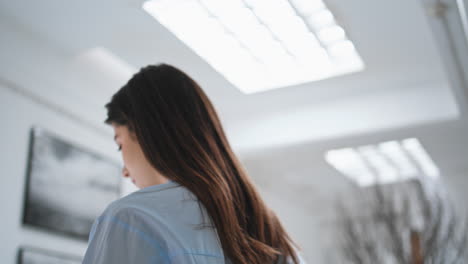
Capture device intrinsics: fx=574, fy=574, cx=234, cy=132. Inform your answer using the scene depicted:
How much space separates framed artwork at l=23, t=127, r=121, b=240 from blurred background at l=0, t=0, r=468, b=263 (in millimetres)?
28

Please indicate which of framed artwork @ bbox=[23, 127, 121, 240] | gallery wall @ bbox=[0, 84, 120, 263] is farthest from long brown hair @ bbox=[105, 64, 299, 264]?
framed artwork @ bbox=[23, 127, 121, 240]

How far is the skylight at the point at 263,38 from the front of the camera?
4.30 m

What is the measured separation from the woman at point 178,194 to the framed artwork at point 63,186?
10.7 feet

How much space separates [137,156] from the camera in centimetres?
122

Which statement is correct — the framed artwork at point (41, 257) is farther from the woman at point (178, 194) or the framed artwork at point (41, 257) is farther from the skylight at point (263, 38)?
the woman at point (178, 194)

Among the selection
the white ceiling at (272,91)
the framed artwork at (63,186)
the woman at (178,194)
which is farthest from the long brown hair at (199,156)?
the framed artwork at (63,186)

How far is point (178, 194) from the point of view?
1.09 metres

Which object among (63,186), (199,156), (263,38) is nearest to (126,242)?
(199,156)

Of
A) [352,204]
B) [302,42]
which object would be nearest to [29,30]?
[302,42]

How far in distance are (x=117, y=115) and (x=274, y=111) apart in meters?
5.23

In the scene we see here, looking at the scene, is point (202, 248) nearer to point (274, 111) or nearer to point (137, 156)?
point (137, 156)

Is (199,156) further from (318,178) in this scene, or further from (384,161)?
(318,178)

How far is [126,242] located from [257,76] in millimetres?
4601

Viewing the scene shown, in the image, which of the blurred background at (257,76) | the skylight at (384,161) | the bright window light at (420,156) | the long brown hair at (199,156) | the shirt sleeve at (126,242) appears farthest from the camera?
the skylight at (384,161)
